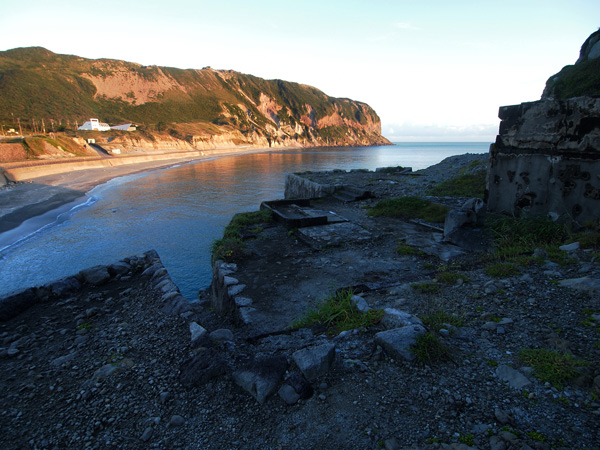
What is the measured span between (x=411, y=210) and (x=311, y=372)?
23.6 feet

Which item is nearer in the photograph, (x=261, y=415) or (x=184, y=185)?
(x=261, y=415)

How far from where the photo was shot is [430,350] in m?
2.82

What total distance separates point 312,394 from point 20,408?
281 centimetres

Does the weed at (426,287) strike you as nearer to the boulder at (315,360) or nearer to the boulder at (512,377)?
the boulder at (512,377)

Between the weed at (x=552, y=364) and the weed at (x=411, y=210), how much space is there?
18.6 feet

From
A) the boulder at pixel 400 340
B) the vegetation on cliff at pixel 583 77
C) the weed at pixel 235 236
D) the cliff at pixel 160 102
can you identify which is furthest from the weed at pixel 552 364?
the cliff at pixel 160 102

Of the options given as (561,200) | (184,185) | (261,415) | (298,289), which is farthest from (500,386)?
(184,185)

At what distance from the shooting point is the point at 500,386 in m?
2.46

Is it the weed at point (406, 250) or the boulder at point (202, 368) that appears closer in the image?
the boulder at point (202, 368)

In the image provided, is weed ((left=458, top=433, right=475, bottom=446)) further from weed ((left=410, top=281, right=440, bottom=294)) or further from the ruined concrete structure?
the ruined concrete structure

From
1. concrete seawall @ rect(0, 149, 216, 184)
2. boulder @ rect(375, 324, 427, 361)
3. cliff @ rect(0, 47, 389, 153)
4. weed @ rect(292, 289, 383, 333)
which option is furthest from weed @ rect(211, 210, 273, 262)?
cliff @ rect(0, 47, 389, 153)

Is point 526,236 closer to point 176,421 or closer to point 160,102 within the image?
point 176,421

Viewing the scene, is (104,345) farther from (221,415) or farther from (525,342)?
(525,342)

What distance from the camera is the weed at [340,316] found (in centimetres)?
355
